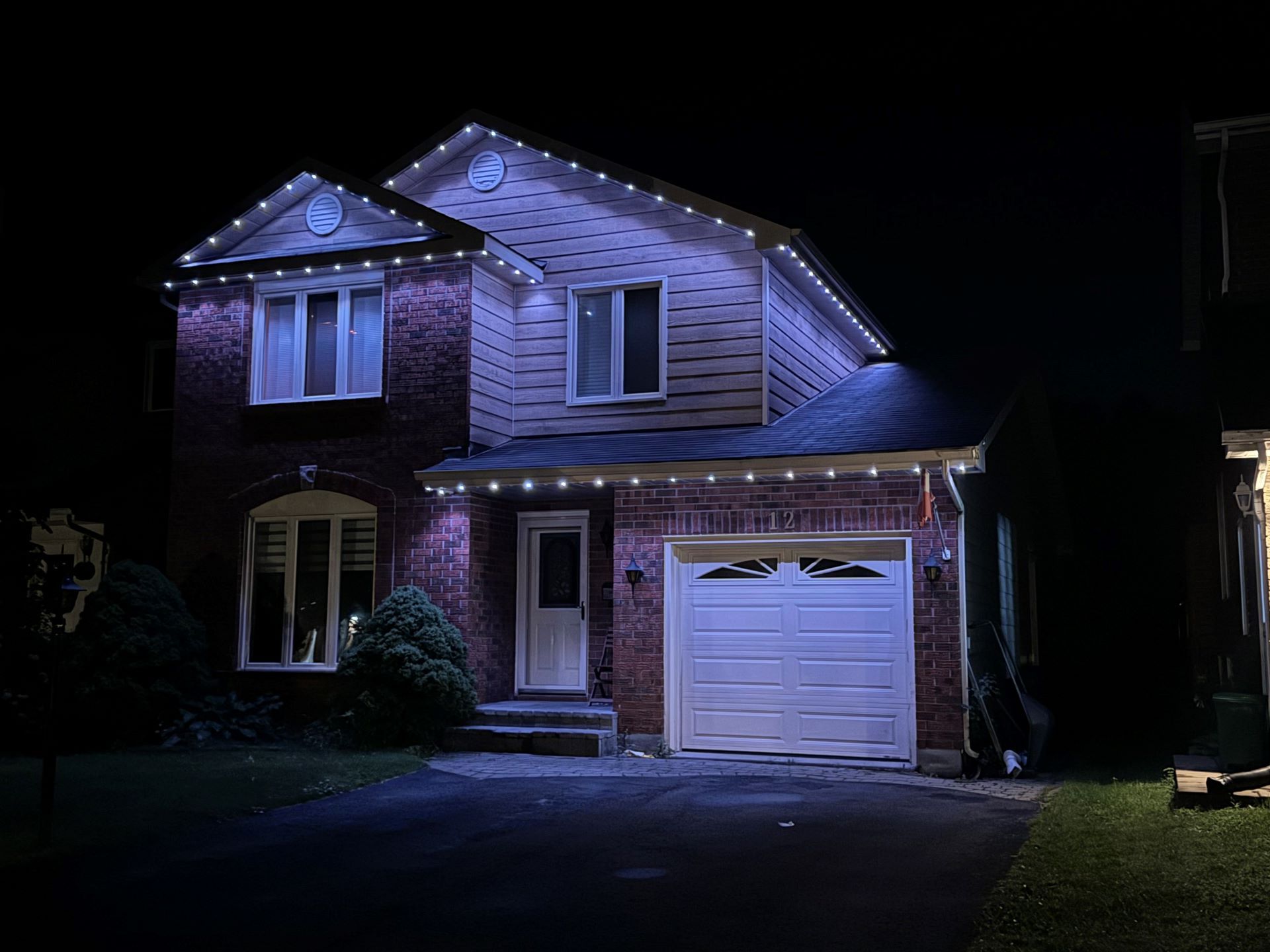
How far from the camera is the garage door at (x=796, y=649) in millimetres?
11453

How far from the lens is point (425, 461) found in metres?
13.4

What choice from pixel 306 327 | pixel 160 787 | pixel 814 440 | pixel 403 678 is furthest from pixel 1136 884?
pixel 306 327

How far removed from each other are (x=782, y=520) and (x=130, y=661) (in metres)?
7.28

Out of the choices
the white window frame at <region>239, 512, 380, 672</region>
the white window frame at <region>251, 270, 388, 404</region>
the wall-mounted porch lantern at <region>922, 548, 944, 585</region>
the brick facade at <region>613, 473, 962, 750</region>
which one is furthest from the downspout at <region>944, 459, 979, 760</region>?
the white window frame at <region>251, 270, 388, 404</region>

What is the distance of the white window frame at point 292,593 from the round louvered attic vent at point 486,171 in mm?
4684

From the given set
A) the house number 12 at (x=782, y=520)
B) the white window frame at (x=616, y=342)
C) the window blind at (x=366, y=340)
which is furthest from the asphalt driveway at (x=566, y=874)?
the window blind at (x=366, y=340)

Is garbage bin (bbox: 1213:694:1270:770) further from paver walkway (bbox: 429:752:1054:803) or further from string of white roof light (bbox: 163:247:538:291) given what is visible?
string of white roof light (bbox: 163:247:538:291)

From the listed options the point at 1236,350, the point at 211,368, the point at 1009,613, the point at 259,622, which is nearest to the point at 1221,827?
the point at 1236,350

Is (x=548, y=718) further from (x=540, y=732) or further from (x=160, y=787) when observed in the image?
(x=160, y=787)

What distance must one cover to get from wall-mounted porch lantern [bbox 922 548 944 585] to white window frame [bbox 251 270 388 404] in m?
6.81

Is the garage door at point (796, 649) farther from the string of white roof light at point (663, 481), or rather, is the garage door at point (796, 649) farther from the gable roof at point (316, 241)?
the gable roof at point (316, 241)

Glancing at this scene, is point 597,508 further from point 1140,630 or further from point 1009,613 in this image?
point 1140,630

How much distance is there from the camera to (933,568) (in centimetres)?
1104

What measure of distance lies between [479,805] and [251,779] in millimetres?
2336
